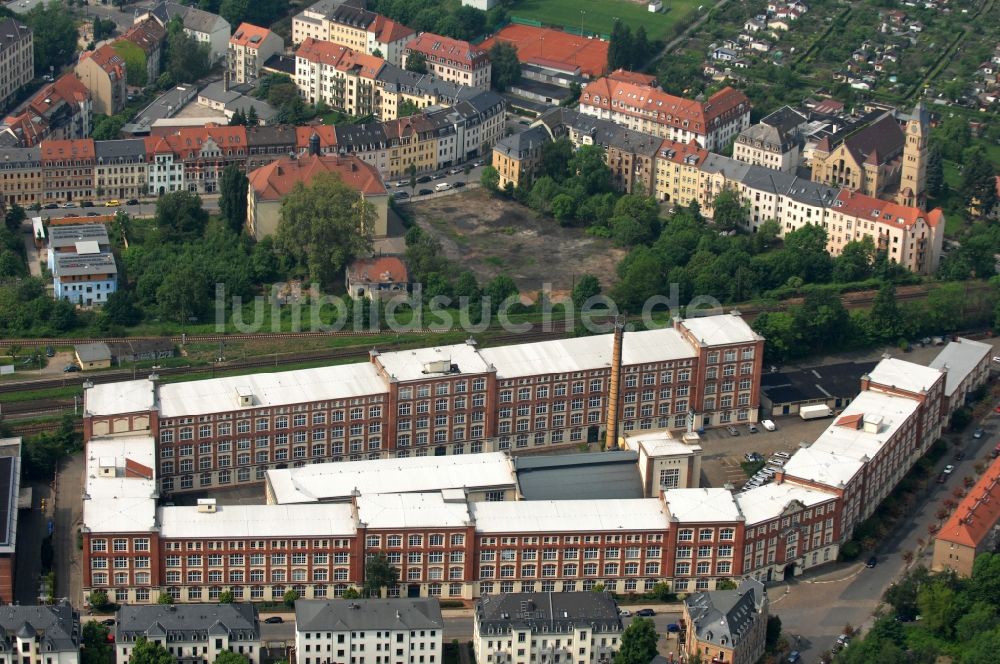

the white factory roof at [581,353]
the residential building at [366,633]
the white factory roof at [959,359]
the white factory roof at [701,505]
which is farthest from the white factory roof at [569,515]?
the white factory roof at [959,359]

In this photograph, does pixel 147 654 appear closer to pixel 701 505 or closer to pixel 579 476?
pixel 579 476

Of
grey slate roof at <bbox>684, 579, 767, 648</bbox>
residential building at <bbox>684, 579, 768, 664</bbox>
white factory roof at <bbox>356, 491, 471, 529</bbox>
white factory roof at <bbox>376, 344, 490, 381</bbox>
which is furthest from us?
white factory roof at <bbox>376, 344, 490, 381</bbox>

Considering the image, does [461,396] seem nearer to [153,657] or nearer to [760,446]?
[760,446]

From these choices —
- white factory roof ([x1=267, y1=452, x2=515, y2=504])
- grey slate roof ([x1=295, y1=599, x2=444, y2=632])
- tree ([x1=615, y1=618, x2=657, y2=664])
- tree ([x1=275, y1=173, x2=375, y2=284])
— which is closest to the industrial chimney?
white factory roof ([x1=267, y1=452, x2=515, y2=504])

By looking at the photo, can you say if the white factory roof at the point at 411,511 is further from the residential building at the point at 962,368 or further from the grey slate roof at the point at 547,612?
the residential building at the point at 962,368

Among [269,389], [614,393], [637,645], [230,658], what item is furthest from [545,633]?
[269,389]

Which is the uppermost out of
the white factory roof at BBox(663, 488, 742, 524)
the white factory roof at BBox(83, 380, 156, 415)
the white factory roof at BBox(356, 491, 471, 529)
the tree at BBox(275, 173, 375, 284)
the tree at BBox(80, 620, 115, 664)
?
the tree at BBox(275, 173, 375, 284)

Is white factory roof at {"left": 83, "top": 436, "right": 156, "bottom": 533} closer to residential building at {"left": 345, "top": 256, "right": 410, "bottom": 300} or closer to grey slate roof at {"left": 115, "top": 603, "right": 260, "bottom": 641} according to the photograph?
grey slate roof at {"left": 115, "top": 603, "right": 260, "bottom": 641}
